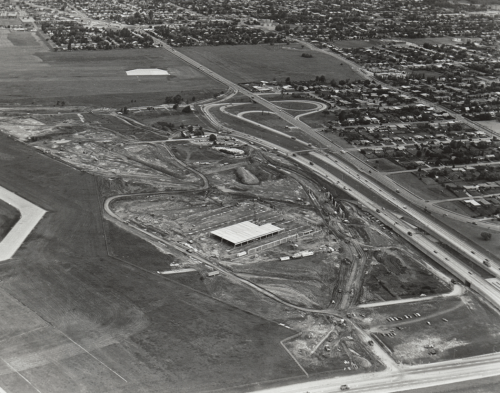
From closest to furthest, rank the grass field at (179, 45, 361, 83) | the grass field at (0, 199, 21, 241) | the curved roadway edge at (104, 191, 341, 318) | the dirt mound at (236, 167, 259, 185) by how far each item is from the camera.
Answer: the curved roadway edge at (104, 191, 341, 318)
the grass field at (0, 199, 21, 241)
the dirt mound at (236, 167, 259, 185)
the grass field at (179, 45, 361, 83)

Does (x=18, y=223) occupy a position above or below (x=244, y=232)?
below

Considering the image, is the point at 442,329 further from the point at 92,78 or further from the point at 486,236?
the point at 92,78

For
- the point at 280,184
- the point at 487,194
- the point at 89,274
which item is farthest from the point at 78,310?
the point at 487,194

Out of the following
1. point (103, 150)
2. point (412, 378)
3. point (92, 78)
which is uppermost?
point (412, 378)

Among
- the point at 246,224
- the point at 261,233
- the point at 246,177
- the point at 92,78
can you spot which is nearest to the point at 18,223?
the point at 246,224

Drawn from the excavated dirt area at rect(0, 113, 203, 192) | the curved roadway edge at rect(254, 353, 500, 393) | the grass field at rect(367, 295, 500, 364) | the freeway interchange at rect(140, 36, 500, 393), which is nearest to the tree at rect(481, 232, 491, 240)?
the freeway interchange at rect(140, 36, 500, 393)

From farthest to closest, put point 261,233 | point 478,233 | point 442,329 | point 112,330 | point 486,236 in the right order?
point 478,233 → point 486,236 → point 261,233 → point 442,329 → point 112,330

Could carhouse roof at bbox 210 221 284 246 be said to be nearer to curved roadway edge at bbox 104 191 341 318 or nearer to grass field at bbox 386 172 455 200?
curved roadway edge at bbox 104 191 341 318
